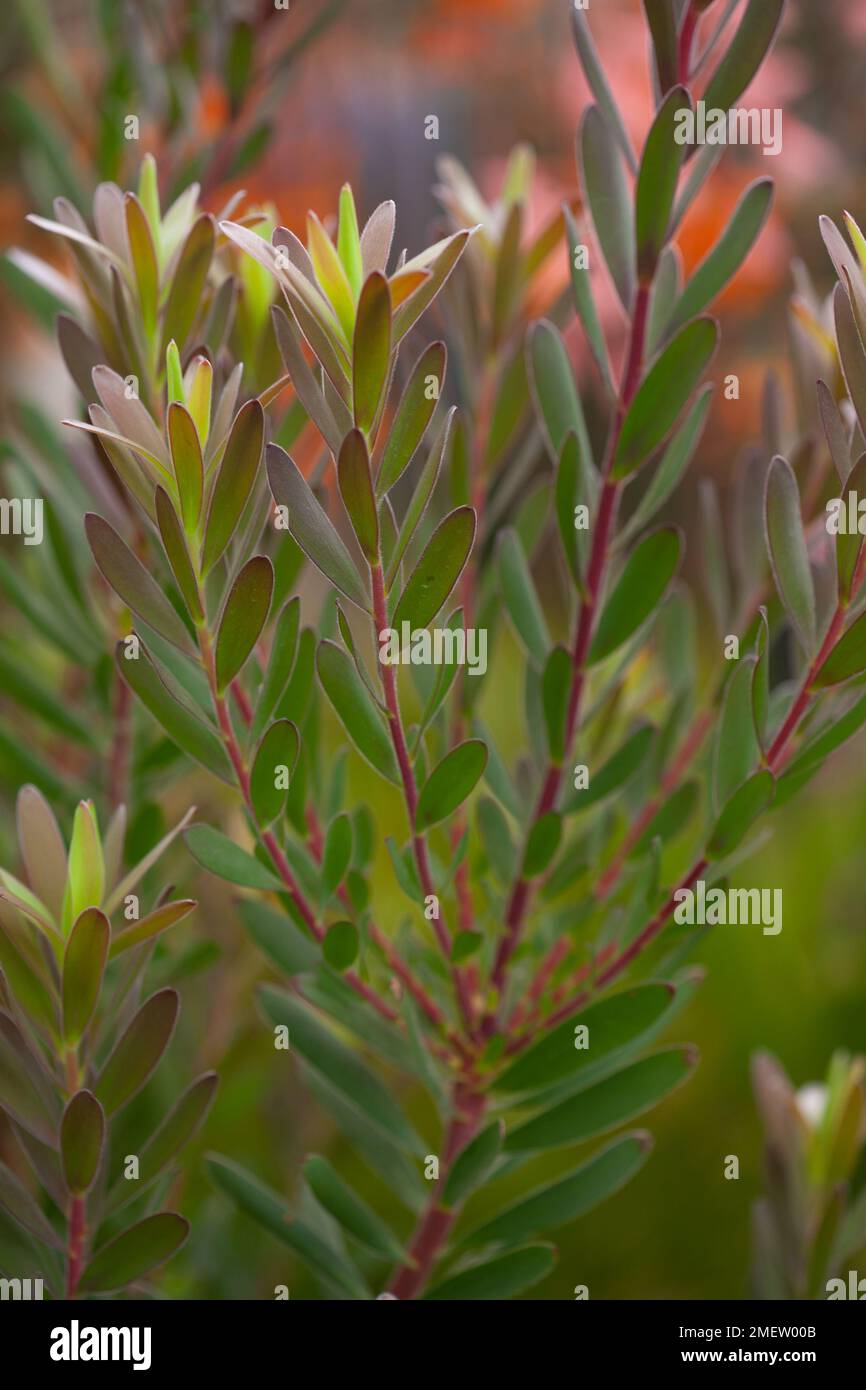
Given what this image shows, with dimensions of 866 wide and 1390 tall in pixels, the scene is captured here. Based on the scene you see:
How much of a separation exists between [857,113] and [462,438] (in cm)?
140

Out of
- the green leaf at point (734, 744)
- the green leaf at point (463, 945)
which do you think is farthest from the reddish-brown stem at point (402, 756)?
the green leaf at point (734, 744)

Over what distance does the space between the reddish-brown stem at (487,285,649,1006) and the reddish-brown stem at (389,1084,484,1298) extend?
35mm

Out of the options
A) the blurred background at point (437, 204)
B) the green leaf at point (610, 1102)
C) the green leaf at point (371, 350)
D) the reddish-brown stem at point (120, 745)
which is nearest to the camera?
the green leaf at point (371, 350)

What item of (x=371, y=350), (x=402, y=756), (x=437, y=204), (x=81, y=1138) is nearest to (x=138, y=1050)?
(x=81, y=1138)

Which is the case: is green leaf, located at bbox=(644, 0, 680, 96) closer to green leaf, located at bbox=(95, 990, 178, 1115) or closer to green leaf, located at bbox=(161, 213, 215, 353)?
green leaf, located at bbox=(161, 213, 215, 353)

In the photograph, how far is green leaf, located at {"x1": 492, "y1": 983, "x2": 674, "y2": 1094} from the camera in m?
0.43

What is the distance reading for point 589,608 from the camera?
1.47 feet

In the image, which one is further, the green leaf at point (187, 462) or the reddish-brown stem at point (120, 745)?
the reddish-brown stem at point (120, 745)

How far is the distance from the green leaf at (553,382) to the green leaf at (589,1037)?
192mm

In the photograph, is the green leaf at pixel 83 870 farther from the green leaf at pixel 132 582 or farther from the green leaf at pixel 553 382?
the green leaf at pixel 553 382

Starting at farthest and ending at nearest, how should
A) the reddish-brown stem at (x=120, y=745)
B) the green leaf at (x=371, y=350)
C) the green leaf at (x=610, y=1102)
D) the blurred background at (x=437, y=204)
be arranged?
the blurred background at (x=437, y=204), the reddish-brown stem at (x=120, y=745), the green leaf at (x=610, y=1102), the green leaf at (x=371, y=350)

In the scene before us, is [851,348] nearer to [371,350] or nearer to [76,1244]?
[371,350]

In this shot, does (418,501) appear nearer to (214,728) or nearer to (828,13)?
(214,728)

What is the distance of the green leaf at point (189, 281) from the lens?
0.43 meters
